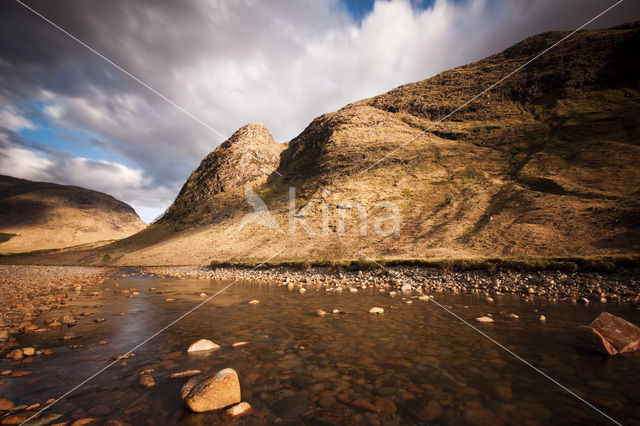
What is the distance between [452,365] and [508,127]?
76502 millimetres

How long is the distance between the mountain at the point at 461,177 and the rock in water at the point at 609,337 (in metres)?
21.5

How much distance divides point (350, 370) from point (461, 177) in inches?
2158

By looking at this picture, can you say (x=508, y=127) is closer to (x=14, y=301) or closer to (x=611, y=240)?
(x=611, y=240)

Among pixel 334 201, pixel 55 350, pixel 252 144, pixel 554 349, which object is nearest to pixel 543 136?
pixel 334 201

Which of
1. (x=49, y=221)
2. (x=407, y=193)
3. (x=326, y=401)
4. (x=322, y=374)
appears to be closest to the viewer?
(x=326, y=401)

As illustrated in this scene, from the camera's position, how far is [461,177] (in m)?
51.6

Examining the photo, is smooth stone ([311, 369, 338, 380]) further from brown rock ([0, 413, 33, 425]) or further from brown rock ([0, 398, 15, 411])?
brown rock ([0, 398, 15, 411])

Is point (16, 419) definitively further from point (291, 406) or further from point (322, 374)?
point (322, 374)

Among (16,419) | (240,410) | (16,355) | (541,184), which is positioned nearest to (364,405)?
(240,410)

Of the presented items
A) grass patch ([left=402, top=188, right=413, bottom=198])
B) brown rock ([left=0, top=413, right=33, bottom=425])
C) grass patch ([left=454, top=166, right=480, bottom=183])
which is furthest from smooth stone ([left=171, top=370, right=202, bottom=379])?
grass patch ([left=454, top=166, right=480, bottom=183])

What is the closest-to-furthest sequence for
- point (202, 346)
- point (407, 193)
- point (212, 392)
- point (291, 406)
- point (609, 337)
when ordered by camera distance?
point (212, 392) < point (291, 406) < point (609, 337) < point (202, 346) < point (407, 193)

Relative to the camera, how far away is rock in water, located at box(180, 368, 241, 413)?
378 cm

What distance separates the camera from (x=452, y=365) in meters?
5.55

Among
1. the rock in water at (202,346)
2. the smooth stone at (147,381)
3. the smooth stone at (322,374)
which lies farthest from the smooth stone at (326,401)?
the rock in water at (202,346)
